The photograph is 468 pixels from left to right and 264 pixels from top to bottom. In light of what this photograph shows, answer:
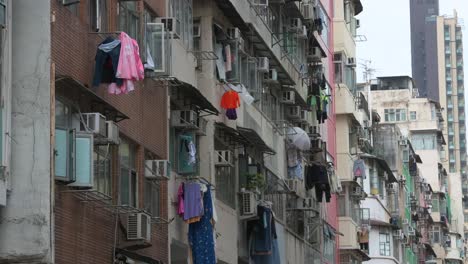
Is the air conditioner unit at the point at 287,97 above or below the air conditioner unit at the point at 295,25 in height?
below

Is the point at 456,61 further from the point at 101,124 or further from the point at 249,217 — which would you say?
the point at 101,124

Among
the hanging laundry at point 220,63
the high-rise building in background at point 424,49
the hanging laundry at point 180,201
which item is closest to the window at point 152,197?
the hanging laundry at point 180,201

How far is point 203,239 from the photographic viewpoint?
22.8 meters

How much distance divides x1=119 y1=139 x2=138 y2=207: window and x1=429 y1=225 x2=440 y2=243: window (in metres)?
64.4

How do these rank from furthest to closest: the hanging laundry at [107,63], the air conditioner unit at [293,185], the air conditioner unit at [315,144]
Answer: the air conditioner unit at [315,144] → the air conditioner unit at [293,185] → the hanging laundry at [107,63]

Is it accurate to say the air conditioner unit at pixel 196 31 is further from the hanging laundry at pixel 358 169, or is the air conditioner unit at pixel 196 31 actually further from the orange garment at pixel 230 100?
the hanging laundry at pixel 358 169

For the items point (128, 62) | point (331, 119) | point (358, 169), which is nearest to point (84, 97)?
point (128, 62)

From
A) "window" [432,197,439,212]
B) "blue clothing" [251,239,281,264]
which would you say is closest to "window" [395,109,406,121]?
"window" [432,197,439,212]

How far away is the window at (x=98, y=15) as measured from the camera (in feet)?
59.4

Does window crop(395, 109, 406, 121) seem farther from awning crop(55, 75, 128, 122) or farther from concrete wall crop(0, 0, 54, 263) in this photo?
concrete wall crop(0, 0, 54, 263)

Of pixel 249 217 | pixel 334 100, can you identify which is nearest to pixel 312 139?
pixel 334 100

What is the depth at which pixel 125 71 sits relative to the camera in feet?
56.6

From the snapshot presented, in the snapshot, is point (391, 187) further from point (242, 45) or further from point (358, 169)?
point (242, 45)

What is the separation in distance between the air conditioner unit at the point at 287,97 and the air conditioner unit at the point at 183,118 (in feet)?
37.9
